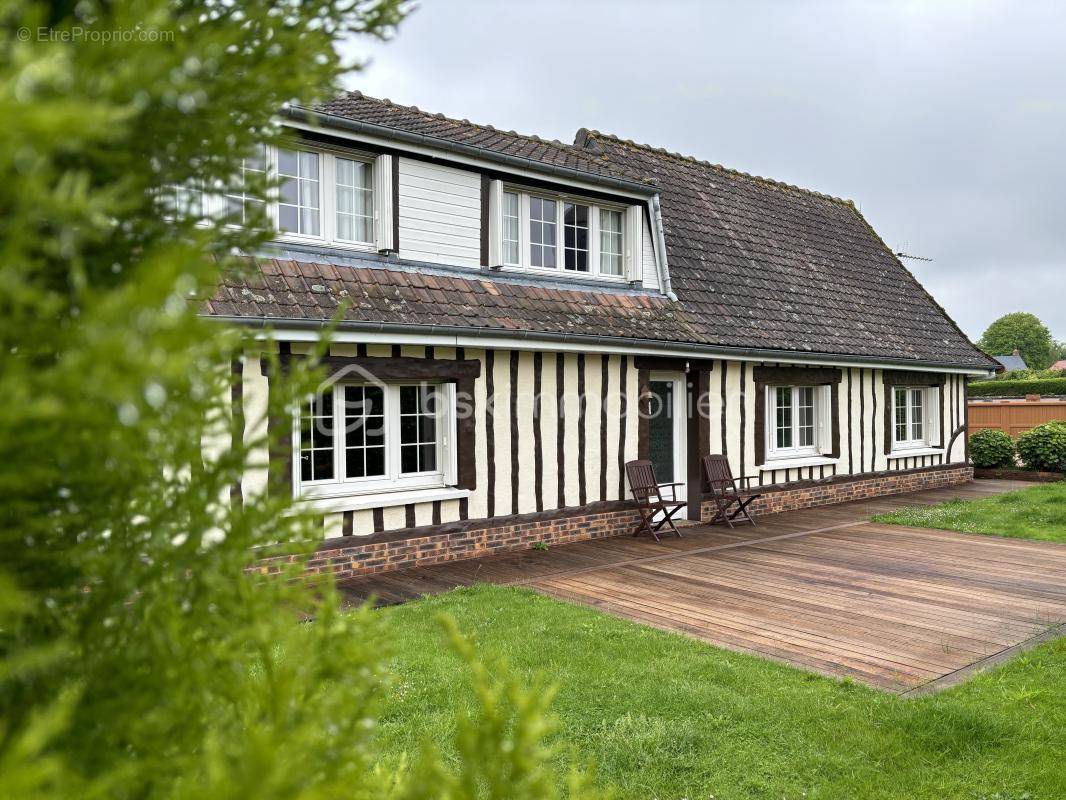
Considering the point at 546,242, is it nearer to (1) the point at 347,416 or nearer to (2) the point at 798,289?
(1) the point at 347,416

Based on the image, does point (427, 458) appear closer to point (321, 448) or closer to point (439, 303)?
→ point (321, 448)

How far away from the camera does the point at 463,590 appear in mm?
6930

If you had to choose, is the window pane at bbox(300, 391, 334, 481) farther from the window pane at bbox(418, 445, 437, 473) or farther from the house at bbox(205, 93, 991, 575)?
the window pane at bbox(418, 445, 437, 473)

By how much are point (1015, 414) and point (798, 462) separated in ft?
56.1

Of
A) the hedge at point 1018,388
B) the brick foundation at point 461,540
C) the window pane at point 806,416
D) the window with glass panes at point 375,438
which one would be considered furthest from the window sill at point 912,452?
the hedge at point 1018,388

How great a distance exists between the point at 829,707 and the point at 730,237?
10.5 m

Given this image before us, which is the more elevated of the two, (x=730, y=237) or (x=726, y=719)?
(x=730, y=237)

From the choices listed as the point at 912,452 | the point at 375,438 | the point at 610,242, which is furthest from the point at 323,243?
the point at 912,452

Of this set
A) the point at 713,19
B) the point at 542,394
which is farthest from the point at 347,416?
the point at 713,19

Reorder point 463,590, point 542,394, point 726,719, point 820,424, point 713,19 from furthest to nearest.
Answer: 1. point 713,19
2. point 820,424
3. point 542,394
4. point 463,590
5. point 726,719

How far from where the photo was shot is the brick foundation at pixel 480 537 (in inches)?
303

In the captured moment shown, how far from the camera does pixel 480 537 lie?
8.70 meters

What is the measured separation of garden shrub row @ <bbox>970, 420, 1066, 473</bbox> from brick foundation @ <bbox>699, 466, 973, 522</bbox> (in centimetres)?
164

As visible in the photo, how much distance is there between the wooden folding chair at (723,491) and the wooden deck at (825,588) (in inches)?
15.6
